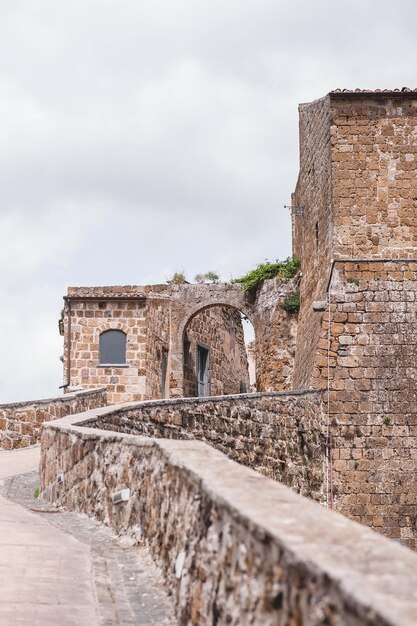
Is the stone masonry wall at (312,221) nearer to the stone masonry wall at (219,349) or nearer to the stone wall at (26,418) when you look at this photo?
the stone wall at (26,418)

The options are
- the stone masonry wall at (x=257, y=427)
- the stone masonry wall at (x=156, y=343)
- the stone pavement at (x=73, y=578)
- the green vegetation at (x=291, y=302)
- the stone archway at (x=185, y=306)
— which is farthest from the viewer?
the stone archway at (x=185, y=306)

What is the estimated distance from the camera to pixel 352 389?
17.9m

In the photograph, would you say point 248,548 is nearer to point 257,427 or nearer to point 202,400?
point 202,400

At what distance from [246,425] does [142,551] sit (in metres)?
9.71

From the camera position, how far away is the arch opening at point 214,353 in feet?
93.8

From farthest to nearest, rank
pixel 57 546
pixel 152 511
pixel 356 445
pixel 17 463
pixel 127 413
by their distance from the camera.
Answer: pixel 356 445
pixel 17 463
pixel 127 413
pixel 57 546
pixel 152 511

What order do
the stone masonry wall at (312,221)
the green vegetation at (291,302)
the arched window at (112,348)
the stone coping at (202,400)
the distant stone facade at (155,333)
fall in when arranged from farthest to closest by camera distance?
the arched window at (112,348), the distant stone facade at (155,333), the green vegetation at (291,302), the stone masonry wall at (312,221), the stone coping at (202,400)

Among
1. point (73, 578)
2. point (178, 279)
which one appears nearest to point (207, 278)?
point (178, 279)

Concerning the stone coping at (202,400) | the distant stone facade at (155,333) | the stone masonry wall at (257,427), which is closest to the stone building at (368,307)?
the stone masonry wall at (257,427)

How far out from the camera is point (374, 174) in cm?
1931

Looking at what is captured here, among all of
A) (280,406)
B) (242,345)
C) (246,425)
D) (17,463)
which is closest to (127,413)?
(17,463)

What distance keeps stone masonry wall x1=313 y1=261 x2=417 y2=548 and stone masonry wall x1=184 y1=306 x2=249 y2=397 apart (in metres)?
10.4

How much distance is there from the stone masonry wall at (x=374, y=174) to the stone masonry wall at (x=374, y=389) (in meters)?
0.76

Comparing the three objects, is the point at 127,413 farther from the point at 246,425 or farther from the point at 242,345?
the point at 242,345
